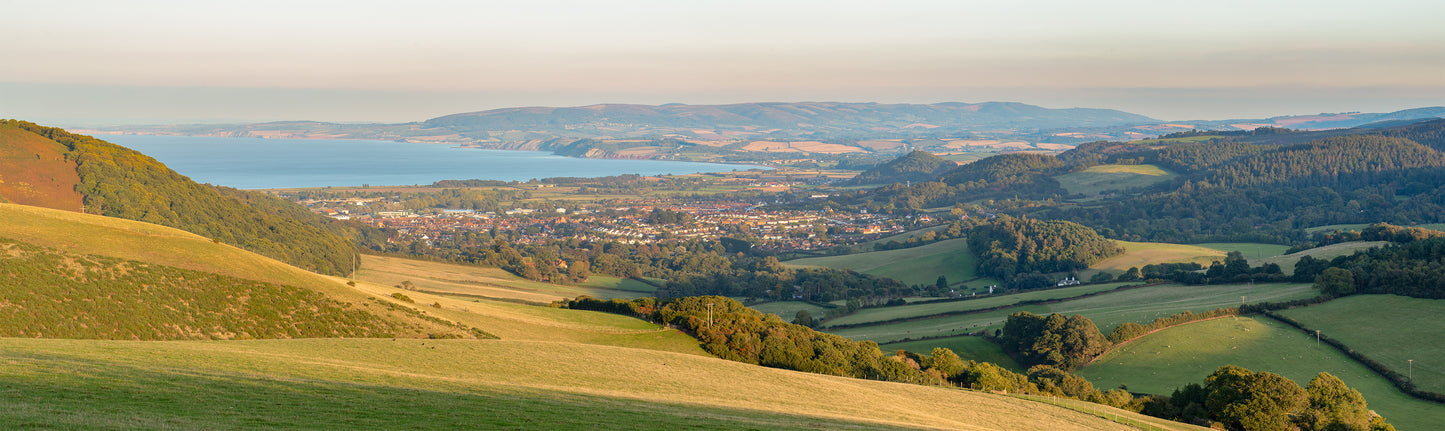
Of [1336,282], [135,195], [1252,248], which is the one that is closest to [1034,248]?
[1252,248]

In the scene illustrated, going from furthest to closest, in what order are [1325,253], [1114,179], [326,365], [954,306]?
[1114,179] → [1325,253] → [954,306] → [326,365]

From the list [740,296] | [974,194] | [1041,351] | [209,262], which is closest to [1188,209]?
[974,194]

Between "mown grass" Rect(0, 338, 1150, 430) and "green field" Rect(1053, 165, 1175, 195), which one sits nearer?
"mown grass" Rect(0, 338, 1150, 430)

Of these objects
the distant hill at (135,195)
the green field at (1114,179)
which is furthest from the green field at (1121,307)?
the green field at (1114,179)

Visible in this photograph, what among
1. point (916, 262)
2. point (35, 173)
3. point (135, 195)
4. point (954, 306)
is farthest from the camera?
point (916, 262)

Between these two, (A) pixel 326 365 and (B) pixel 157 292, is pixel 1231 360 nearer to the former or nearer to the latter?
(A) pixel 326 365

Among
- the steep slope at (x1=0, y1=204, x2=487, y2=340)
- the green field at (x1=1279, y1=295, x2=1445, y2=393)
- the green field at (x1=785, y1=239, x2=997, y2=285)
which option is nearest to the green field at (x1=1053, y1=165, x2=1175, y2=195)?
the green field at (x1=785, y1=239, x2=997, y2=285)

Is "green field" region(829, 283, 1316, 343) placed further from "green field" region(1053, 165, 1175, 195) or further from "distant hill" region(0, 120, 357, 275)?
"green field" region(1053, 165, 1175, 195)

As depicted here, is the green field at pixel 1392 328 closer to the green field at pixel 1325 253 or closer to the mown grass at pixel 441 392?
the green field at pixel 1325 253
